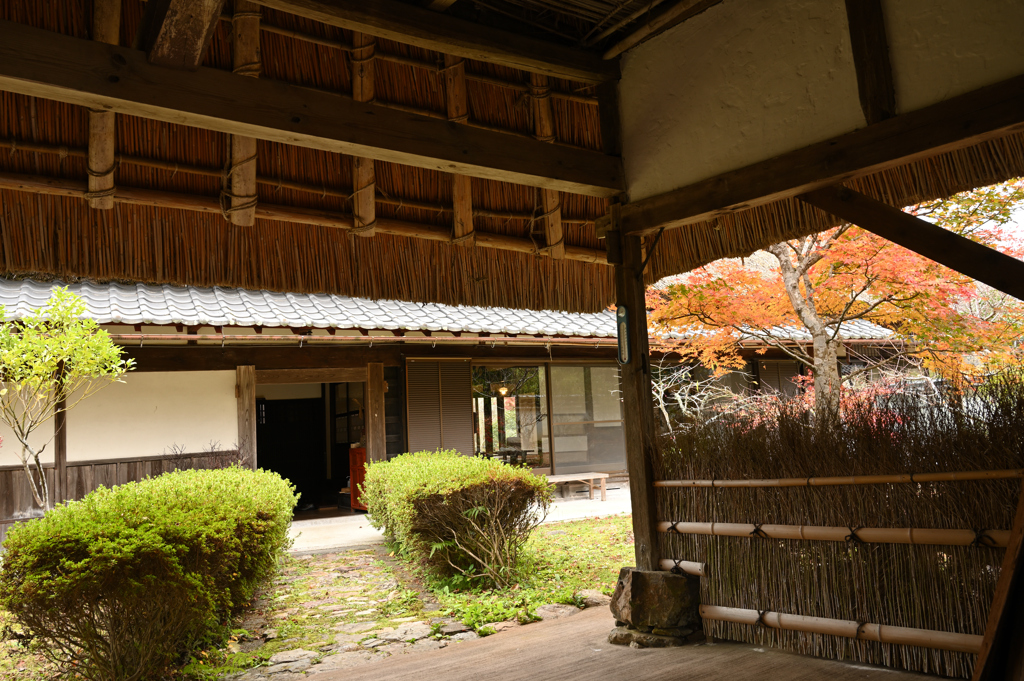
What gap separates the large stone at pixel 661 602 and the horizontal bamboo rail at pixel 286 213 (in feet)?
7.23

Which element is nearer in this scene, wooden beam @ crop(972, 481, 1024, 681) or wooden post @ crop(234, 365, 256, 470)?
wooden beam @ crop(972, 481, 1024, 681)

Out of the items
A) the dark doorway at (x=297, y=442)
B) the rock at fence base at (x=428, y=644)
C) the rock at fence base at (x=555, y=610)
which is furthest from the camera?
the dark doorway at (x=297, y=442)

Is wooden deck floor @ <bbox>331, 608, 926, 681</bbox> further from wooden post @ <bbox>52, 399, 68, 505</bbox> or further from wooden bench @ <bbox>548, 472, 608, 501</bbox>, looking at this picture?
wooden bench @ <bbox>548, 472, 608, 501</bbox>

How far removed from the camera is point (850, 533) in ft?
11.0

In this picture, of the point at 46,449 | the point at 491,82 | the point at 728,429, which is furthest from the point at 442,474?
the point at 46,449

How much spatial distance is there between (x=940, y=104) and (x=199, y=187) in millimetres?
3632

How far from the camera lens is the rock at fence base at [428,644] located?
175 inches

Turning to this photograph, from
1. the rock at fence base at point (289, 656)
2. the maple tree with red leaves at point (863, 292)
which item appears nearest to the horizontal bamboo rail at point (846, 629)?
the rock at fence base at point (289, 656)

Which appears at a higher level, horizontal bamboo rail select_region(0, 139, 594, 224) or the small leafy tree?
horizontal bamboo rail select_region(0, 139, 594, 224)

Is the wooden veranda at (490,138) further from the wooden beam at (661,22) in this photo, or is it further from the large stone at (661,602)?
the large stone at (661,602)

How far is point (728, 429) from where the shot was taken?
13.0ft

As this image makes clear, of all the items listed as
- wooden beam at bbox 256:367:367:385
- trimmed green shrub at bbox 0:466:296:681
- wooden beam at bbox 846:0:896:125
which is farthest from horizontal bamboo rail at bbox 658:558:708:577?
wooden beam at bbox 256:367:367:385

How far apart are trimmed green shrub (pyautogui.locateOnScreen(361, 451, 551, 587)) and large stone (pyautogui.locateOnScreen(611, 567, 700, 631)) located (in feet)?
5.94

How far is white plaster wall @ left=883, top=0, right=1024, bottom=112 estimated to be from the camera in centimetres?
286
